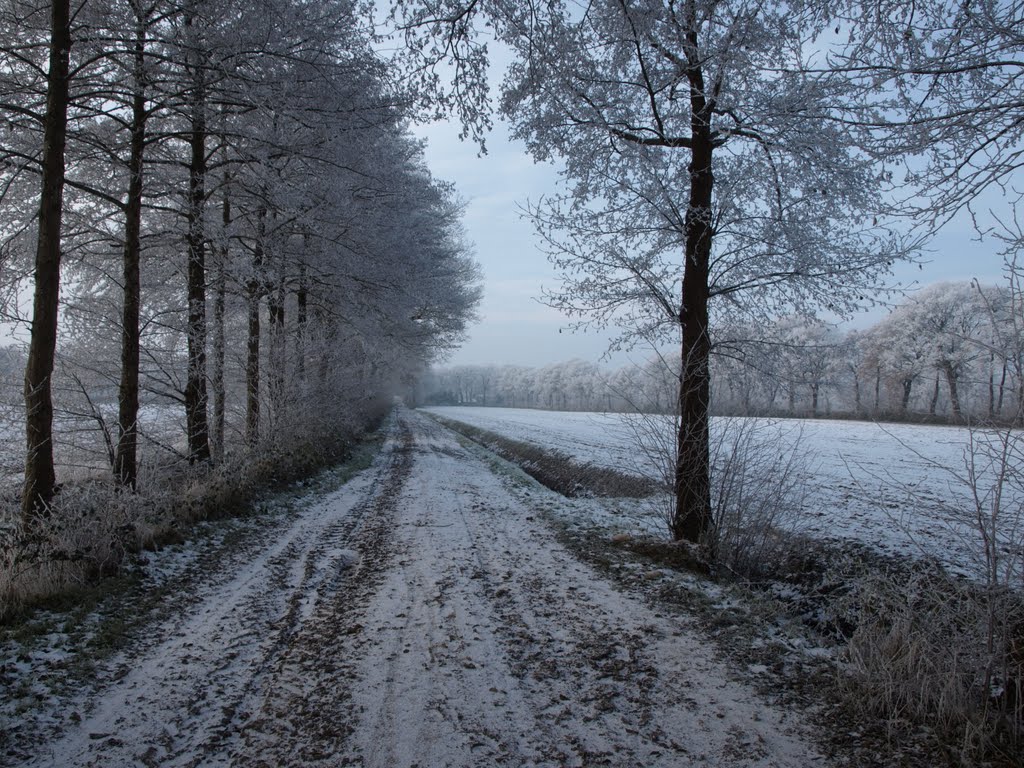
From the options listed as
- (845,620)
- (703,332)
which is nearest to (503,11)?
(703,332)

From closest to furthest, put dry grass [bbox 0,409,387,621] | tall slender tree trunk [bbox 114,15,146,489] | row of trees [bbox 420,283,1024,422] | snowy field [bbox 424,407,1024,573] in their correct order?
row of trees [bbox 420,283,1024,422] → snowy field [bbox 424,407,1024,573] → dry grass [bbox 0,409,387,621] → tall slender tree trunk [bbox 114,15,146,489]

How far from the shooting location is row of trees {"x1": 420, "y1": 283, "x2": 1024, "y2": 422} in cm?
324

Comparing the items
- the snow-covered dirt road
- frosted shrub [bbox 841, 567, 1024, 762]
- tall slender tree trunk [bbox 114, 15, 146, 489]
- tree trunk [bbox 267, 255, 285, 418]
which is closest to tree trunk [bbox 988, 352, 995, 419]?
frosted shrub [bbox 841, 567, 1024, 762]

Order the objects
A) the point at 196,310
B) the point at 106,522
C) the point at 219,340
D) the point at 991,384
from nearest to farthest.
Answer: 1. the point at 991,384
2. the point at 106,522
3. the point at 196,310
4. the point at 219,340

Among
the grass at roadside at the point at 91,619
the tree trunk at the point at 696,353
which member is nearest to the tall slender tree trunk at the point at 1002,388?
the tree trunk at the point at 696,353

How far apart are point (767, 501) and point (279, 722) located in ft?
16.8

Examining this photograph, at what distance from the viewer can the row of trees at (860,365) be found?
3236 mm

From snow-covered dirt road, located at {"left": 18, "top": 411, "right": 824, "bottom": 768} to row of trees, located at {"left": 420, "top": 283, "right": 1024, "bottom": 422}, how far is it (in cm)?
223

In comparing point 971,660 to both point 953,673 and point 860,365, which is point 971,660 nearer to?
point 953,673

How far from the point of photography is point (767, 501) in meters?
6.13

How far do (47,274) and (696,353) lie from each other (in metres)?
6.78

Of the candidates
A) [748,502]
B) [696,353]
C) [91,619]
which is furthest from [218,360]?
[748,502]

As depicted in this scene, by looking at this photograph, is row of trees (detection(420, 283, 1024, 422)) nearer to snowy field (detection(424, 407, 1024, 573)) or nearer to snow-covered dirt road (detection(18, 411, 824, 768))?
snowy field (detection(424, 407, 1024, 573))

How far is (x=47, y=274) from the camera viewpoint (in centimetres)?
554
